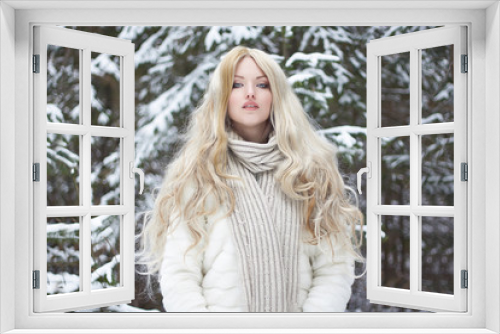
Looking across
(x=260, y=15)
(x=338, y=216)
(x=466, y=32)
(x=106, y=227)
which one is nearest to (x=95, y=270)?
(x=106, y=227)

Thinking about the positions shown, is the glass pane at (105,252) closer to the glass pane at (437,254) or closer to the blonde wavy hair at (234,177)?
the blonde wavy hair at (234,177)

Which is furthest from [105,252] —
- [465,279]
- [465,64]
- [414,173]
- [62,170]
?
[465,64]

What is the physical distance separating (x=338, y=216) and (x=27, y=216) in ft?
4.36

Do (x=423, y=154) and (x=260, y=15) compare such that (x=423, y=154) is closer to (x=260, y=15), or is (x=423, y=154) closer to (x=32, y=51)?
(x=260, y=15)

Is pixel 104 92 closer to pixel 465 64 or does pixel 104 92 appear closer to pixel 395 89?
pixel 395 89

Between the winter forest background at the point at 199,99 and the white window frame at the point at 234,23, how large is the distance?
0.09 meters

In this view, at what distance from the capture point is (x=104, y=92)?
2320 millimetres

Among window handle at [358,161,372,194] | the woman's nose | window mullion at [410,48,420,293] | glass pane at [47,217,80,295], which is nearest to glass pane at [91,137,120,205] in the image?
glass pane at [47,217,80,295]

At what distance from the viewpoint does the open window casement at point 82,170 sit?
7.38 feet

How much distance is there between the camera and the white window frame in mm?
2170

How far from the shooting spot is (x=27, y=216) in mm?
2211

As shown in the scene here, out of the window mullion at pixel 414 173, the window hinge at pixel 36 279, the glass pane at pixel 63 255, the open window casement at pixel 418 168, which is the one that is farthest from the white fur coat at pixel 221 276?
the window hinge at pixel 36 279

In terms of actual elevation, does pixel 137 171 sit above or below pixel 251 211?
above

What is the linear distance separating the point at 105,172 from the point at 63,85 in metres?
0.42
